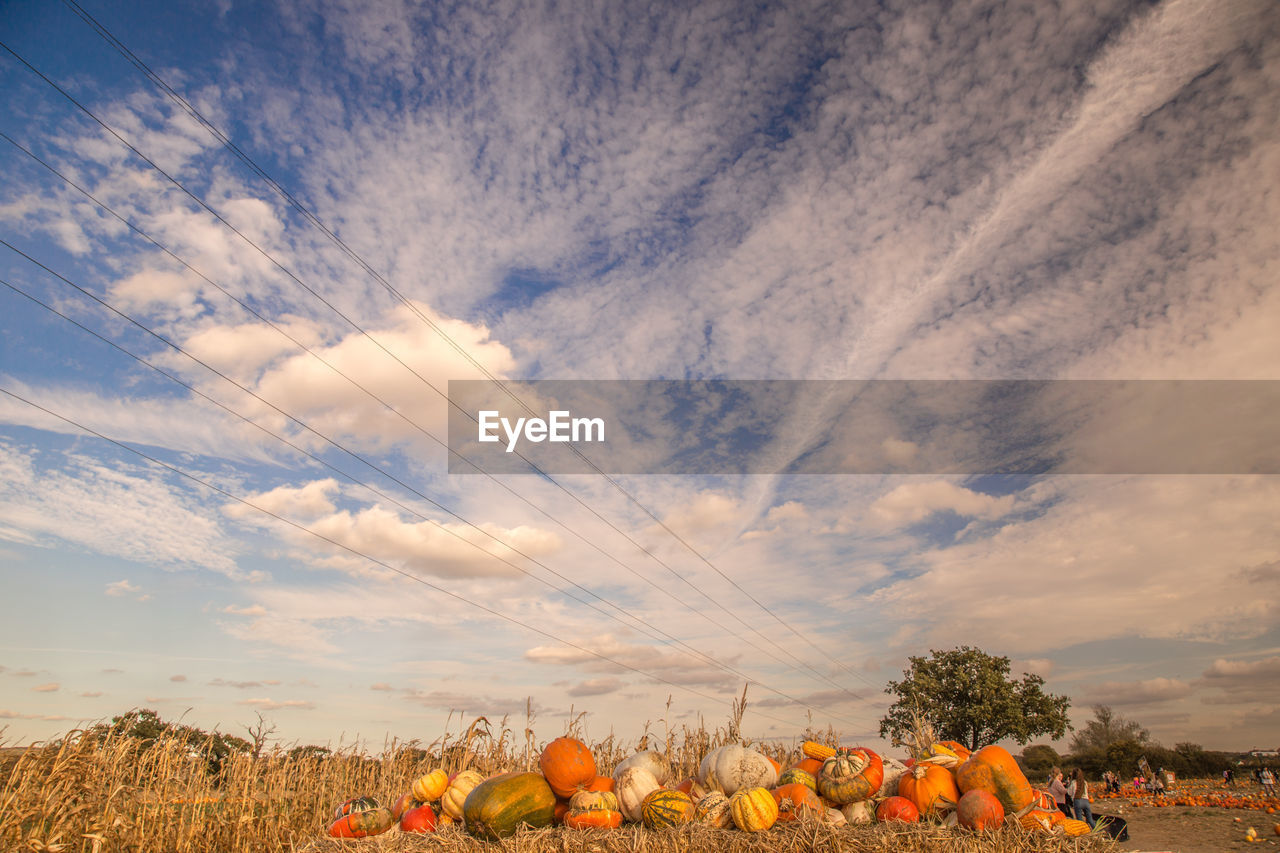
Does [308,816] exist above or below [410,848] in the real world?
below

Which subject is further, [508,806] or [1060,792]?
[1060,792]

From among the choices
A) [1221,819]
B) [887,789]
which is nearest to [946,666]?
[1221,819]

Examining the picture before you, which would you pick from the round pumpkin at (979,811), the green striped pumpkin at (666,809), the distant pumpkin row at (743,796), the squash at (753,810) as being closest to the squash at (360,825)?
the distant pumpkin row at (743,796)

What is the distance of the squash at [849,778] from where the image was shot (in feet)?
20.5

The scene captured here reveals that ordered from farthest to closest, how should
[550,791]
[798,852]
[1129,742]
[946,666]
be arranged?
[1129,742] → [946,666] → [550,791] → [798,852]

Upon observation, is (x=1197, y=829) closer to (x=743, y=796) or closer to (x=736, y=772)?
(x=736, y=772)

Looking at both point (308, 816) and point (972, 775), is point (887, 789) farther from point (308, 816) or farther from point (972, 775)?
point (308, 816)

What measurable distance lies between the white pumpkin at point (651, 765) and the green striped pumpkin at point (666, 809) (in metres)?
0.73

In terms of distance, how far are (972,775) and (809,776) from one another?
1472mm

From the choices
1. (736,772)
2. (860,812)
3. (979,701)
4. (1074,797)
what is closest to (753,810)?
(736,772)

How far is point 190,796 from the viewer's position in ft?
28.9

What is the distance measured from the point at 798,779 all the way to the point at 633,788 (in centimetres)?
159

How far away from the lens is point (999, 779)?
6.13m

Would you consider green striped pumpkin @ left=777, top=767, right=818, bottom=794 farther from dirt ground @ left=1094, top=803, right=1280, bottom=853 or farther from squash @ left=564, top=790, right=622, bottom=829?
dirt ground @ left=1094, top=803, right=1280, bottom=853
